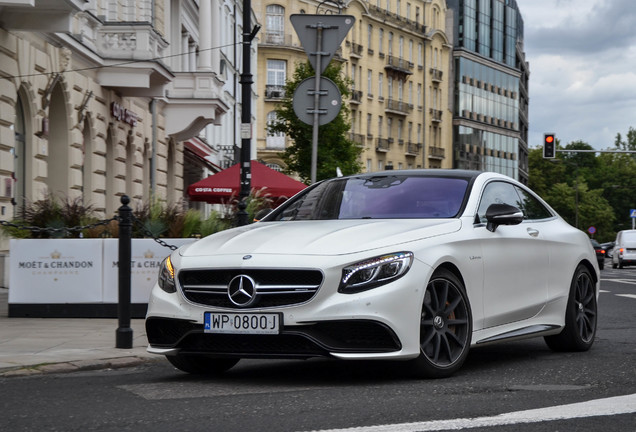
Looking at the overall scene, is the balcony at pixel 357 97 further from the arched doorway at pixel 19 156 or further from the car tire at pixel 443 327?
the car tire at pixel 443 327

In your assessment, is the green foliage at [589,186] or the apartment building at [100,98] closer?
the apartment building at [100,98]

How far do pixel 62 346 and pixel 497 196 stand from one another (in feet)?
12.2

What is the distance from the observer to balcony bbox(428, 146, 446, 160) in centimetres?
10294

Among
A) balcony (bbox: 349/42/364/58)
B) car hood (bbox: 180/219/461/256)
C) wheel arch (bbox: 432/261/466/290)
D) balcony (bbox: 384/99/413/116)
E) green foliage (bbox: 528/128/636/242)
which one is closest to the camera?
car hood (bbox: 180/219/461/256)

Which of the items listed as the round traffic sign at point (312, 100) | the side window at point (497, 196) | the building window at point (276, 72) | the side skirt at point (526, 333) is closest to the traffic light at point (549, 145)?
the round traffic sign at point (312, 100)

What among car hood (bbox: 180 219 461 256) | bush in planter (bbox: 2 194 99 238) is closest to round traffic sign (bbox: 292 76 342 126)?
bush in planter (bbox: 2 194 99 238)

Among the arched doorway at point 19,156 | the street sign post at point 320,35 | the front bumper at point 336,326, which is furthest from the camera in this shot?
the arched doorway at point 19,156

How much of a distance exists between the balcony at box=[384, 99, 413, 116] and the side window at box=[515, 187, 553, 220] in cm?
8669

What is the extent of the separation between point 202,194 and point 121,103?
6.39 meters

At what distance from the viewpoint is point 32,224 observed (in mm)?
13664

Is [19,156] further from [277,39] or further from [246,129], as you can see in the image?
[277,39]

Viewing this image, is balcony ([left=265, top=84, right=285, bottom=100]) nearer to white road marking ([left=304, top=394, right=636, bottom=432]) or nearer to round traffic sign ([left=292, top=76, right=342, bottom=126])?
round traffic sign ([left=292, top=76, right=342, bottom=126])

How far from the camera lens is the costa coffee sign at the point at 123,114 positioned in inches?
1065

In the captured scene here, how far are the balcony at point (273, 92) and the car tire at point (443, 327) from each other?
75.7 metres
